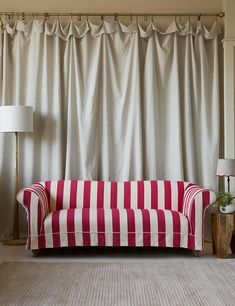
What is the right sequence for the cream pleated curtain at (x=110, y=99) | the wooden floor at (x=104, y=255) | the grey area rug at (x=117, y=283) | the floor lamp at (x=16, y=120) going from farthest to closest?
the cream pleated curtain at (x=110, y=99) → the floor lamp at (x=16, y=120) → the wooden floor at (x=104, y=255) → the grey area rug at (x=117, y=283)

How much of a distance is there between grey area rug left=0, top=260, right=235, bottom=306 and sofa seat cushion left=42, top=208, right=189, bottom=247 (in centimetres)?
30

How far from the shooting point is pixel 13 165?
5.30 m

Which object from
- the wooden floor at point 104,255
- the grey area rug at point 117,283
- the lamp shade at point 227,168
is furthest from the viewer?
the lamp shade at point 227,168

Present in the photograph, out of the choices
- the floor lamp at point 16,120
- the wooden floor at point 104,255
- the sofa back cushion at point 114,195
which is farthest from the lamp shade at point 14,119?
the wooden floor at point 104,255

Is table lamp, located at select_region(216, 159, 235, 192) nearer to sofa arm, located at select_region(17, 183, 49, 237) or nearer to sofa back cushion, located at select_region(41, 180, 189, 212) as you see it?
sofa back cushion, located at select_region(41, 180, 189, 212)

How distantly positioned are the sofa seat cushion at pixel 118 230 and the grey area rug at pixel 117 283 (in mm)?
300

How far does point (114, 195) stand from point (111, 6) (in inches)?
86.7

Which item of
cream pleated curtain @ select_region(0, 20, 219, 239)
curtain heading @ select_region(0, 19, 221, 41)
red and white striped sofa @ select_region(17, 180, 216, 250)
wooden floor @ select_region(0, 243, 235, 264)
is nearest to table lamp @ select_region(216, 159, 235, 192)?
red and white striped sofa @ select_region(17, 180, 216, 250)

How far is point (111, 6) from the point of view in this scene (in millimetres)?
5402

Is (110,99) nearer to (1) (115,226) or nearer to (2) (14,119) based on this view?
(2) (14,119)

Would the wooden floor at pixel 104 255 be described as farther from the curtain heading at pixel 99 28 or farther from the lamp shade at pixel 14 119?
the curtain heading at pixel 99 28

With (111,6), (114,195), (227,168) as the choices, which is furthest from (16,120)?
(227,168)

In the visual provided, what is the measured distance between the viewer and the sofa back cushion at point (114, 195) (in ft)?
16.0

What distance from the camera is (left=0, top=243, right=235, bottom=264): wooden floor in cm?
432
